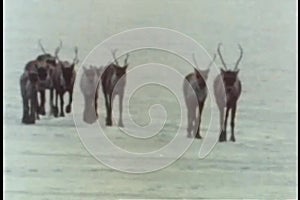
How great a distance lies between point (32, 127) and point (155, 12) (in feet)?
1.22

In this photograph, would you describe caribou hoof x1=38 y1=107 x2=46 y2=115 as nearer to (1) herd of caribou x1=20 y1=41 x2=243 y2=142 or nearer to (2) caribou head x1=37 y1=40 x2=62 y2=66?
(1) herd of caribou x1=20 y1=41 x2=243 y2=142

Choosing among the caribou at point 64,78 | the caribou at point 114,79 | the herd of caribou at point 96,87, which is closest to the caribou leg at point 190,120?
the herd of caribou at point 96,87

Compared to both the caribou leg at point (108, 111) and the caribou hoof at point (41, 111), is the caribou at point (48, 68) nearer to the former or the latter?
the caribou hoof at point (41, 111)

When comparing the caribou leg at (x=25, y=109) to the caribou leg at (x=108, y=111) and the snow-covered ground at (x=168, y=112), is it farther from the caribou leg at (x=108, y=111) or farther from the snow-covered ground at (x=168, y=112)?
the caribou leg at (x=108, y=111)

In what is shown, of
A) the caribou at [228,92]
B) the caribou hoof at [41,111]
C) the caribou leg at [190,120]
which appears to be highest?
the caribou at [228,92]

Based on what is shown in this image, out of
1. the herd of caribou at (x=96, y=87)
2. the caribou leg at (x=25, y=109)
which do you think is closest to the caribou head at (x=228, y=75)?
the herd of caribou at (x=96, y=87)

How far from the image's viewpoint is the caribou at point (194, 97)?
1.21 metres

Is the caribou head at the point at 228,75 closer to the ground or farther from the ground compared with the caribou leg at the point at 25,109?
farther from the ground

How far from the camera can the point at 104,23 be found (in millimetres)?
1209

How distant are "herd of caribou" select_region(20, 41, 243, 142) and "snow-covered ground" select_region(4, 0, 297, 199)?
16 mm

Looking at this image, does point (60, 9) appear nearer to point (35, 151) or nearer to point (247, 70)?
point (35, 151)

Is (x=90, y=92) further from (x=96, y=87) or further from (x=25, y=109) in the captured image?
(x=25, y=109)

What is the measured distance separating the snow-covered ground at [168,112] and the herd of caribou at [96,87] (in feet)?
0.05

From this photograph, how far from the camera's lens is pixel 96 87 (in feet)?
3.97
